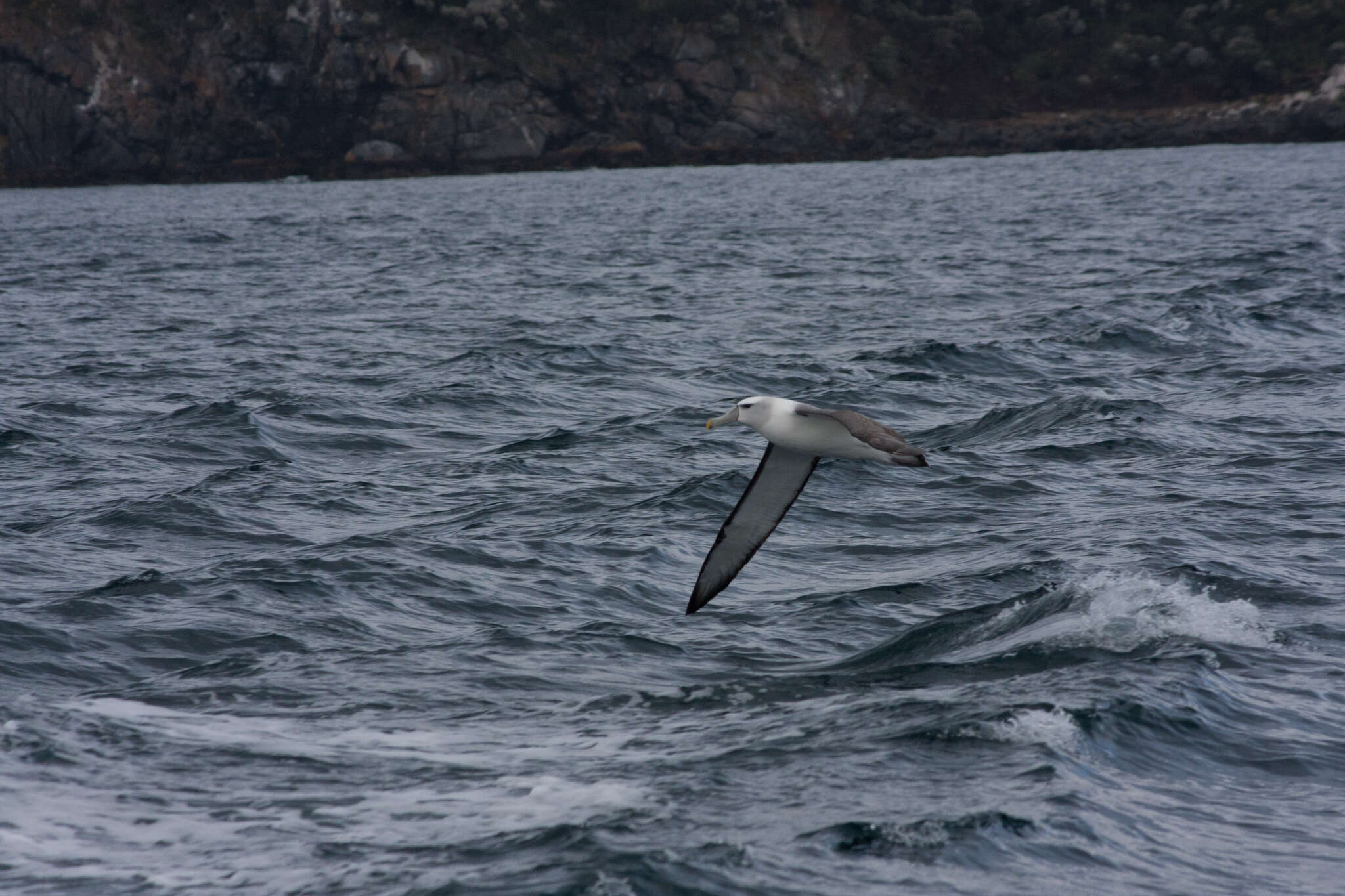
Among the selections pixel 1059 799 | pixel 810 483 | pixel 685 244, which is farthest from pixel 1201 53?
pixel 1059 799

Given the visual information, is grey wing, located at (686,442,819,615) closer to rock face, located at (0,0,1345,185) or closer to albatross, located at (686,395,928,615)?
albatross, located at (686,395,928,615)

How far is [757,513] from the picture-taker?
10.8 m

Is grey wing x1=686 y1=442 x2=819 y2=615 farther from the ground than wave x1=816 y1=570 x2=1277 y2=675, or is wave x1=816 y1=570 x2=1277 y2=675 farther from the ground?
grey wing x1=686 y1=442 x2=819 y2=615

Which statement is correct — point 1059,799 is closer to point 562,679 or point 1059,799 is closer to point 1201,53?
point 562,679

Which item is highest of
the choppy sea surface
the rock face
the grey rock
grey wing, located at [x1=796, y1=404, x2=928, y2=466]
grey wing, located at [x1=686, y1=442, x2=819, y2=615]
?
the rock face

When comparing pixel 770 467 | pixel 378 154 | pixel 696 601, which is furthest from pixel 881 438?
pixel 378 154

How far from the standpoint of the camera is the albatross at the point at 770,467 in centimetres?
1006

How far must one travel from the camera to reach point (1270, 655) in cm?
919

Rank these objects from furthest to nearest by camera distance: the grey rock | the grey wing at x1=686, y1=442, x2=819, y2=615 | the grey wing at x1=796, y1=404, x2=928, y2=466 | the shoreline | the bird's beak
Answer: the grey rock < the shoreline < the grey wing at x1=686, y1=442, x2=819, y2=615 < the bird's beak < the grey wing at x1=796, y1=404, x2=928, y2=466

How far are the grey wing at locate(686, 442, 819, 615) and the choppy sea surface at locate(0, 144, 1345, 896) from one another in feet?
1.41

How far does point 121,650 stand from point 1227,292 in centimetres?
2272

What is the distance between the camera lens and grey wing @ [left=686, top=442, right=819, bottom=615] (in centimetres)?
1045

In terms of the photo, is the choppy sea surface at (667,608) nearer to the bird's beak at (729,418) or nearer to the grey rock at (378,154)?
the bird's beak at (729,418)

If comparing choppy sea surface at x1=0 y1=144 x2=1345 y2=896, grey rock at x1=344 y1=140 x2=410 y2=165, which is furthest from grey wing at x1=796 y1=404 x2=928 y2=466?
grey rock at x1=344 y1=140 x2=410 y2=165
